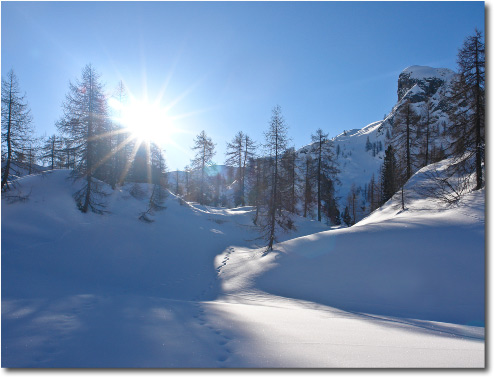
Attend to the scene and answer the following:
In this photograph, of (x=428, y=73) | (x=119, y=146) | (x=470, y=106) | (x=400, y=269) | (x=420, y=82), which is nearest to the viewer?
(x=400, y=269)

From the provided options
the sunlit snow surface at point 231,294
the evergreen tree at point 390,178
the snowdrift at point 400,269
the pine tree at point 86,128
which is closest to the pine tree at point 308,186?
the evergreen tree at point 390,178

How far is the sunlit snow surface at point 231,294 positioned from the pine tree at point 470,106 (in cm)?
315

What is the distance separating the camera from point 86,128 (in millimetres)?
16438

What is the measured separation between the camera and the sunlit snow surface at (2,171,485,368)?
3.20 meters

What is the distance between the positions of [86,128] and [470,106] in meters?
26.1

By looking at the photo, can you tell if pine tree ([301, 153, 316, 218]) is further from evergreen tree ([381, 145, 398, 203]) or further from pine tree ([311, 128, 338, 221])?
evergreen tree ([381, 145, 398, 203])

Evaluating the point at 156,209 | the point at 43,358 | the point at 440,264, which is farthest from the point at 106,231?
the point at 440,264

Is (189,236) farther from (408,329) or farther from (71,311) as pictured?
(408,329)

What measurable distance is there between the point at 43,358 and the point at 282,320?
4194mm

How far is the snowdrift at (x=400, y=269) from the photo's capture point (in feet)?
21.8

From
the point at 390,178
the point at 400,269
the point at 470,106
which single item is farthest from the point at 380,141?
the point at 400,269

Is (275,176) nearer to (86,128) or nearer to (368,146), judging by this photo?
(86,128)

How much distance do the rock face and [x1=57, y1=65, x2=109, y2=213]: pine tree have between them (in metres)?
137

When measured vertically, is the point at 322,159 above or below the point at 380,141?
below
